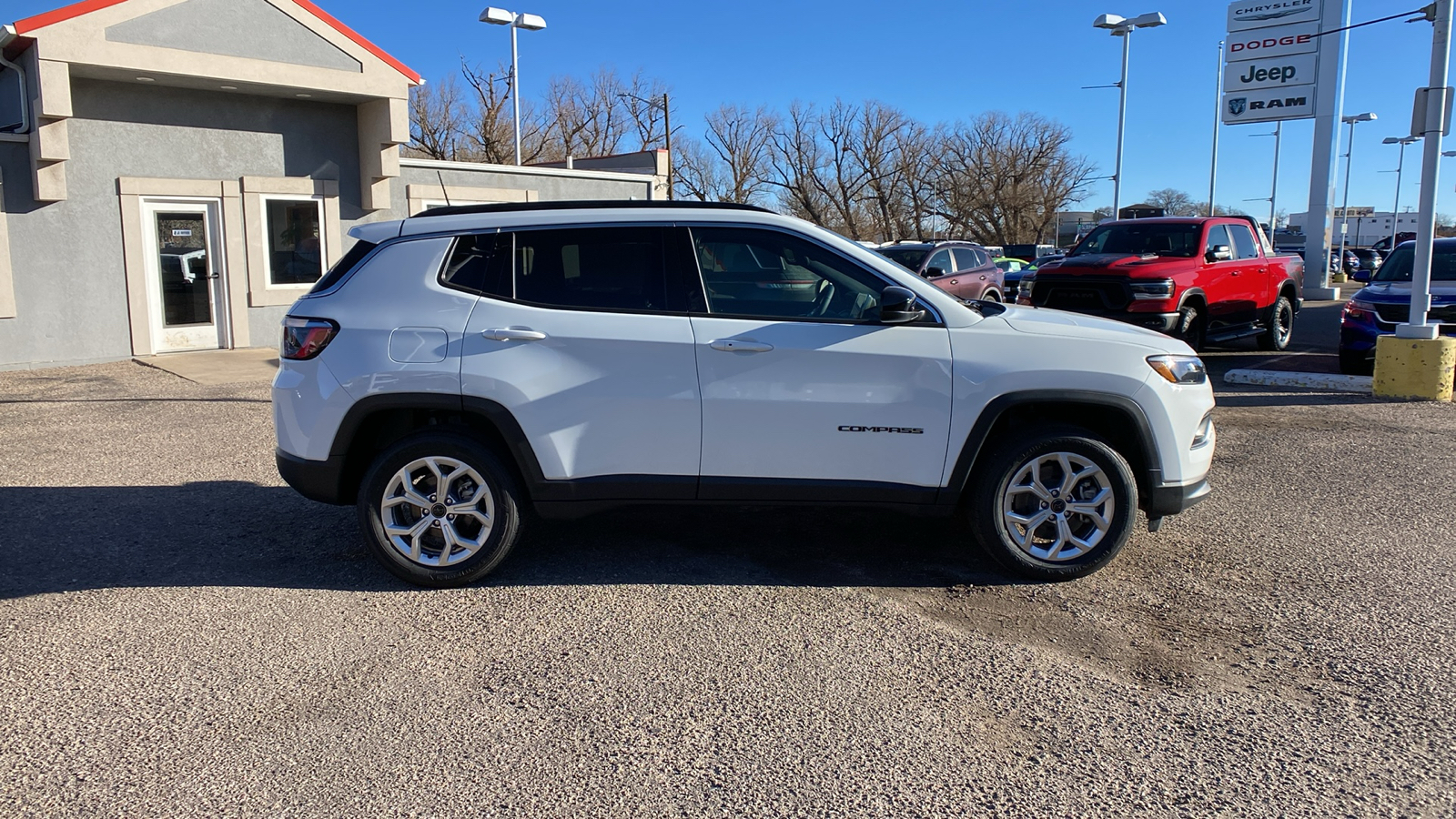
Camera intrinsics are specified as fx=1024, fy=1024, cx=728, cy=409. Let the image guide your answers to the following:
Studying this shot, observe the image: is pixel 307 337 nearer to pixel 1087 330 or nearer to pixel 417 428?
pixel 417 428

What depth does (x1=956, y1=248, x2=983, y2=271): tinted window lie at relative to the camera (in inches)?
712

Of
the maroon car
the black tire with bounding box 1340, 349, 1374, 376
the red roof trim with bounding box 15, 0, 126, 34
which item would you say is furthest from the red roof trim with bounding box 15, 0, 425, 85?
the black tire with bounding box 1340, 349, 1374, 376

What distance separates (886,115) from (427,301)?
6271 cm

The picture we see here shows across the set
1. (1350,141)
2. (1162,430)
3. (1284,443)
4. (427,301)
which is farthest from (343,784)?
(1350,141)

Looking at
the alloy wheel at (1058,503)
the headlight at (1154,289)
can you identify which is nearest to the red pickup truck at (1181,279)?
the headlight at (1154,289)

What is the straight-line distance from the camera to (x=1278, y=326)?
572 inches

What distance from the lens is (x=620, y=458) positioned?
15.6 ft

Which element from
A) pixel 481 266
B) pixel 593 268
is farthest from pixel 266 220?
pixel 593 268

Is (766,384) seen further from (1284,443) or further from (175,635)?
(1284,443)

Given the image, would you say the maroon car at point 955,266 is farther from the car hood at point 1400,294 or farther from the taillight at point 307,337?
the taillight at point 307,337

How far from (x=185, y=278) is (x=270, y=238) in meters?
1.28

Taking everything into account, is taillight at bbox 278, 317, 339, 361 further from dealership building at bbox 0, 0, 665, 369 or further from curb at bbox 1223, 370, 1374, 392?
curb at bbox 1223, 370, 1374, 392

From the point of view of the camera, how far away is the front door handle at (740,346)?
465 centimetres

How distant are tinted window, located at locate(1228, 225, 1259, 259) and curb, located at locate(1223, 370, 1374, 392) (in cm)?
262
